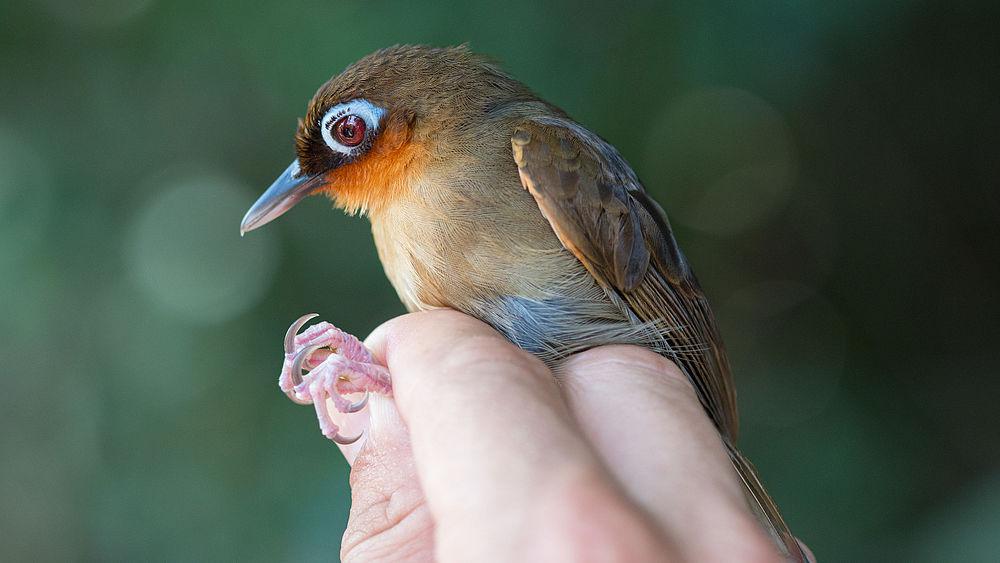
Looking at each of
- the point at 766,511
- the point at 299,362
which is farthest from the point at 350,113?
the point at 766,511

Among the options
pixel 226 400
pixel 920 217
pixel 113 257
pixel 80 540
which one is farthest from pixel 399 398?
pixel 920 217

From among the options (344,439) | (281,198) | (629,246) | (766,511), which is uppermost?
(281,198)

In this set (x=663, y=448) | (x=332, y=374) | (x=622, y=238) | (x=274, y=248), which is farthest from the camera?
(x=274, y=248)

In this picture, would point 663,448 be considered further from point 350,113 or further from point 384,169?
point 350,113

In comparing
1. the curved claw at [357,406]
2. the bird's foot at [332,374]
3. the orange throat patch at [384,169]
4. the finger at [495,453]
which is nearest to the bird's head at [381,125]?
the orange throat patch at [384,169]

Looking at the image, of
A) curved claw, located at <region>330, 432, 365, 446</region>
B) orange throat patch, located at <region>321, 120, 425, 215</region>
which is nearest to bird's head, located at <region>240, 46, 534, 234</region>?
orange throat patch, located at <region>321, 120, 425, 215</region>

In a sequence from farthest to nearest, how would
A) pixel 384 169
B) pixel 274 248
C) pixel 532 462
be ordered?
1. pixel 274 248
2. pixel 384 169
3. pixel 532 462

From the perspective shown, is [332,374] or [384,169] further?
[384,169]

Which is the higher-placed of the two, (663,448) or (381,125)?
(381,125)
